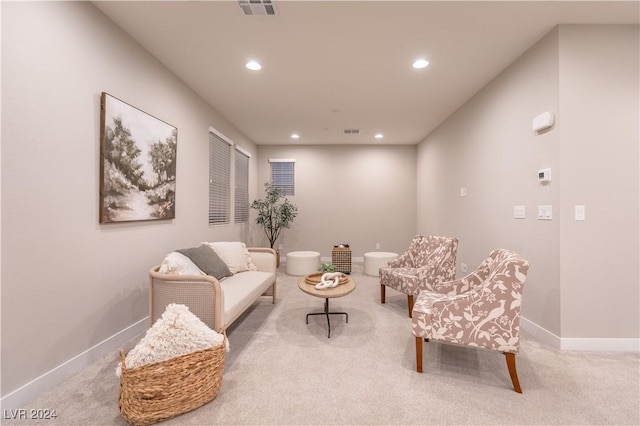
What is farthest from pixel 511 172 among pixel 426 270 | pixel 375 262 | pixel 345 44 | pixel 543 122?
pixel 375 262

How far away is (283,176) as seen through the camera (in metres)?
6.54

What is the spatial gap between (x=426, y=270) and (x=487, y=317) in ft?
4.06

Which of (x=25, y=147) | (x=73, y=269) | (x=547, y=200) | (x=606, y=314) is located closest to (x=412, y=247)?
(x=547, y=200)

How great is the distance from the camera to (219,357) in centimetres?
174

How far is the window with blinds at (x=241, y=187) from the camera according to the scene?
526 cm

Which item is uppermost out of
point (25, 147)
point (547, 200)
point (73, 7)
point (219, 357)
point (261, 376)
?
point (73, 7)

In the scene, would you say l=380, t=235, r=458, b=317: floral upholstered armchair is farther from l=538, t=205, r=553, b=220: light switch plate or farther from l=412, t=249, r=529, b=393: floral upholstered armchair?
l=412, t=249, r=529, b=393: floral upholstered armchair

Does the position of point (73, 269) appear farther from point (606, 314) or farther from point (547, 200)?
point (606, 314)

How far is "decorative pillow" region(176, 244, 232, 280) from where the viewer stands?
2.71 metres

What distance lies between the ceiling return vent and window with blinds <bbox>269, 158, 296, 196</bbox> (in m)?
4.32

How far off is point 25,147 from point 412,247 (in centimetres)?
386

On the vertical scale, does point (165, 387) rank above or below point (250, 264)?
below

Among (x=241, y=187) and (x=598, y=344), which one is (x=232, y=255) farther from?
(x=598, y=344)

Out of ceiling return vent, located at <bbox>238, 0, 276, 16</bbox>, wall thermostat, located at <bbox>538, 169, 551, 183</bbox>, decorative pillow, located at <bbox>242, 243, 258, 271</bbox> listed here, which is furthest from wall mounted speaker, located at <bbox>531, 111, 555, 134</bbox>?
decorative pillow, located at <bbox>242, 243, 258, 271</bbox>
